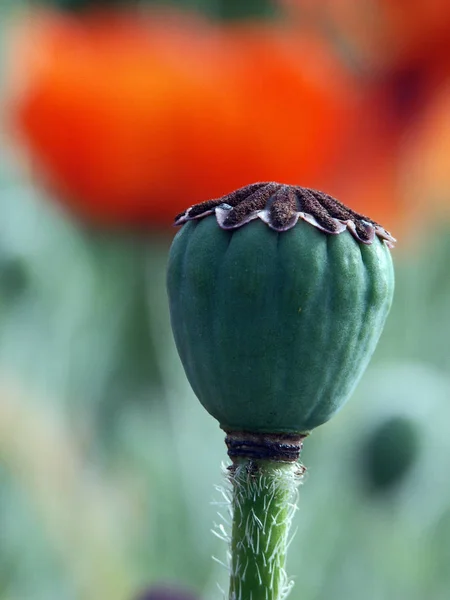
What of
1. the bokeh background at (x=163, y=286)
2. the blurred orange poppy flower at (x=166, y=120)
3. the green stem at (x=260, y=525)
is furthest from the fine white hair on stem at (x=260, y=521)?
the blurred orange poppy flower at (x=166, y=120)

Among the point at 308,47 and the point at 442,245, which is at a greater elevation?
the point at 308,47

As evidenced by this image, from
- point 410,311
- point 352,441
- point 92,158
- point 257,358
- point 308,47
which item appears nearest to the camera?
point 257,358

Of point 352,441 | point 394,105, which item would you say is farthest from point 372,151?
point 352,441

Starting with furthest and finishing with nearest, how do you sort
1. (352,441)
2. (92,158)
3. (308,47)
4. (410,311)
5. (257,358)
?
(308,47), (92,158), (410,311), (352,441), (257,358)

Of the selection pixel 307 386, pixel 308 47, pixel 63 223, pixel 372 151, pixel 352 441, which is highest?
pixel 308 47

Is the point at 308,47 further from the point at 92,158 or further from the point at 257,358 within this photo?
the point at 257,358

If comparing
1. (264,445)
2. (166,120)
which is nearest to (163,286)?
(166,120)
